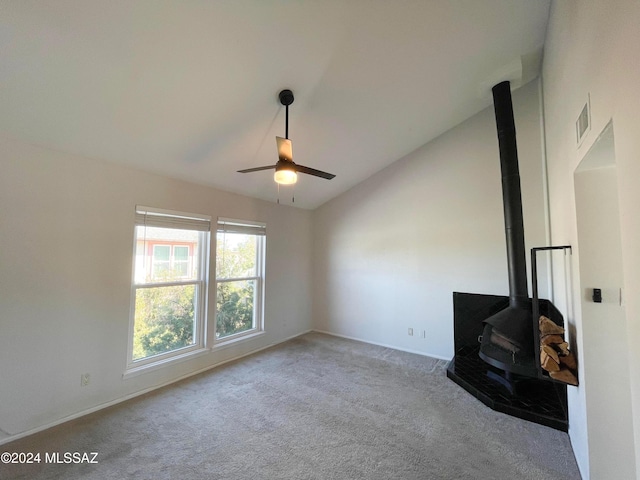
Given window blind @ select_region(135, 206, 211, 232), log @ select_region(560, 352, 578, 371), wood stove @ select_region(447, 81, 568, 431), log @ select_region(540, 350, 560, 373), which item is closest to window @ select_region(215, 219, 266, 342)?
window blind @ select_region(135, 206, 211, 232)

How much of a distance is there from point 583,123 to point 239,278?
3.92 m

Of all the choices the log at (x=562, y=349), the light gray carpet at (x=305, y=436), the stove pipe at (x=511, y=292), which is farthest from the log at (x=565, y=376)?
the light gray carpet at (x=305, y=436)

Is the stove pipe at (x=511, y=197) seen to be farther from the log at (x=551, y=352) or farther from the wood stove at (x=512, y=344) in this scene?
the log at (x=551, y=352)

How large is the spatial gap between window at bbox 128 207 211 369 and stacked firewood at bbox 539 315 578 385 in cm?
359

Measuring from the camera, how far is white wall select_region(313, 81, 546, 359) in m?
3.43

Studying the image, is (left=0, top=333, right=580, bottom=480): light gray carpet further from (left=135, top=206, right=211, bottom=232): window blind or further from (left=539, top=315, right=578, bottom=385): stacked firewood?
(left=135, top=206, right=211, bottom=232): window blind

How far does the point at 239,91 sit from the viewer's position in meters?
2.37

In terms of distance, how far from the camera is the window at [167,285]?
9.63 feet

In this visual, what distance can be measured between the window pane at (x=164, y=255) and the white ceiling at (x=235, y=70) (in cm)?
71

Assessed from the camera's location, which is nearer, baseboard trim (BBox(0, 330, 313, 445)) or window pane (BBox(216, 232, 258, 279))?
baseboard trim (BBox(0, 330, 313, 445))

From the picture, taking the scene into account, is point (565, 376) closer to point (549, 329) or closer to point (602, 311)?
point (549, 329)

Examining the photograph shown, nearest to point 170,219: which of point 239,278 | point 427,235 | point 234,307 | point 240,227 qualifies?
point 240,227

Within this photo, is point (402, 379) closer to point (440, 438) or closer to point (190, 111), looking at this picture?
point (440, 438)

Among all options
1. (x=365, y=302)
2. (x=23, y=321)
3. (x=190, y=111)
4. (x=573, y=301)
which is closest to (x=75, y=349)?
(x=23, y=321)
